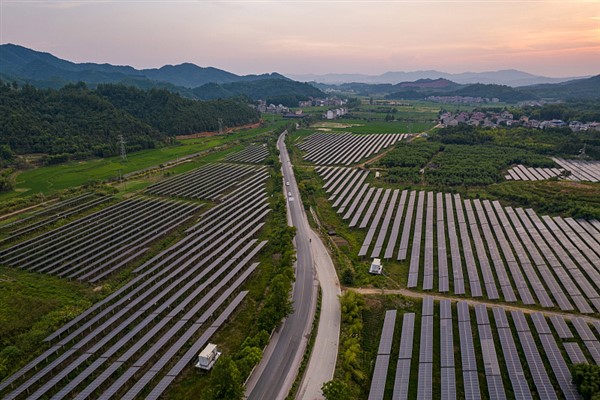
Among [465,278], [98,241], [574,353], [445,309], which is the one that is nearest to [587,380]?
[574,353]

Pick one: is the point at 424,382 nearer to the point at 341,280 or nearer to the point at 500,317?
the point at 500,317

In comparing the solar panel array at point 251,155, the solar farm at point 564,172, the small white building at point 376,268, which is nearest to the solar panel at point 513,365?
the small white building at point 376,268

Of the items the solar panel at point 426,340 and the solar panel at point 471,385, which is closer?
the solar panel at point 471,385

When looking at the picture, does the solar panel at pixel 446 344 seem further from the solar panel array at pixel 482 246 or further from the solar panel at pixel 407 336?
the solar panel array at pixel 482 246

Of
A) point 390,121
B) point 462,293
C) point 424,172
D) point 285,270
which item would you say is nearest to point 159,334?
point 285,270

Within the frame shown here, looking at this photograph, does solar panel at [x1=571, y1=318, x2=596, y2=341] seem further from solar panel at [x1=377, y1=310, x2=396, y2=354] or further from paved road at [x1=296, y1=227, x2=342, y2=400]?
paved road at [x1=296, y1=227, x2=342, y2=400]

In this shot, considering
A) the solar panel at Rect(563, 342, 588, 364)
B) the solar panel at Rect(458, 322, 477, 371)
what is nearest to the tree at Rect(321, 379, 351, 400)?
the solar panel at Rect(458, 322, 477, 371)
